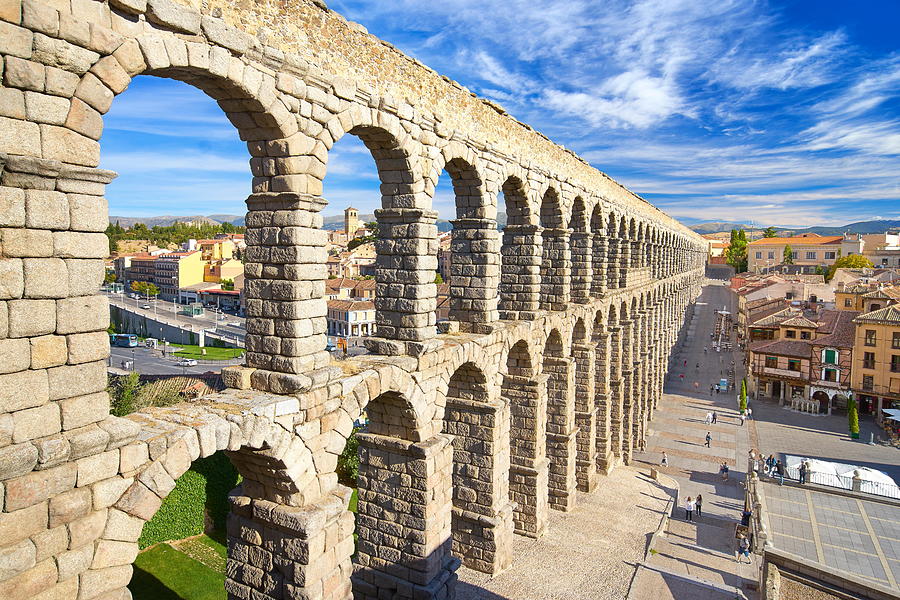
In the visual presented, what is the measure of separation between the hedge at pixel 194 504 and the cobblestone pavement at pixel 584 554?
38.5 feet

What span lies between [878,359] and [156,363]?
188 ft

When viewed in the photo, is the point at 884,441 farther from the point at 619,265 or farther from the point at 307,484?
the point at 307,484

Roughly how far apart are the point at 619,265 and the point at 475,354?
1621cm

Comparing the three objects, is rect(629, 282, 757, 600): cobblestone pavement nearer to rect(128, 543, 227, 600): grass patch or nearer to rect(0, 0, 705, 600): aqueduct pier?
rect(0, 0, 705, 600): aqueduct pier

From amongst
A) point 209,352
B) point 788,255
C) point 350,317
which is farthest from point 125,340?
point 788,255

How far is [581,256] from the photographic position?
2184 cm

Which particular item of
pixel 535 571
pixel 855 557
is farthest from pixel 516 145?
pixel 855 557

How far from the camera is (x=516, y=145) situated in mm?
15859

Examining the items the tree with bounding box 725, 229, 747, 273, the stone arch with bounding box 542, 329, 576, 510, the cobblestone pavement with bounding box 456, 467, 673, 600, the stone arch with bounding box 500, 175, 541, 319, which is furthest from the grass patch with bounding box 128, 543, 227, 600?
the tree with bounding box 725, 229, 747, 273

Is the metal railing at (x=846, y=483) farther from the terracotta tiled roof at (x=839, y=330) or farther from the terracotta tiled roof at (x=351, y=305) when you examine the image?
the terracotta tiled roof at (x=351, y=305)

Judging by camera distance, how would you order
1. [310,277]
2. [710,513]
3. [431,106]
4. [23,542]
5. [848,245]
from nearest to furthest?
[23,542] → [310,277] → [431,106] → [710,513] → [848,245]

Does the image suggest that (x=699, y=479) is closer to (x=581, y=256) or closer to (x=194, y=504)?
(x=581, y=256)

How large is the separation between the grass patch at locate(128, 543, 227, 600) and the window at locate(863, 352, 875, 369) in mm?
40504

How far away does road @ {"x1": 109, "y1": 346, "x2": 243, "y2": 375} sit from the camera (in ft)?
161
